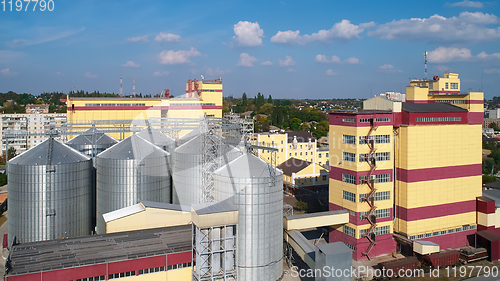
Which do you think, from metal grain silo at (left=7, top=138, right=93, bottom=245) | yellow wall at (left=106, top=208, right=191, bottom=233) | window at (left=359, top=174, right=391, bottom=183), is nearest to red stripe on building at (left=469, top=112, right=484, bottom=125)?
window at (left=359, top=174, right=391, bottom=183)

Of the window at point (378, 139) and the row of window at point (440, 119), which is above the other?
the row of window at point (440, 119)

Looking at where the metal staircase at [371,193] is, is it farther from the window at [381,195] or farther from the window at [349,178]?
the window at [349,178]

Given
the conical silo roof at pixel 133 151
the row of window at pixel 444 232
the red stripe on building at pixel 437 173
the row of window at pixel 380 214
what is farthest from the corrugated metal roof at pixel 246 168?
the row of window at pixel 444 232

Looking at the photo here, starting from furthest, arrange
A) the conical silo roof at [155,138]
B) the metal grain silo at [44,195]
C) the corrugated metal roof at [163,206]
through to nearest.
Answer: the conical silo roof at [155,138], the corrugated metal roof at [163,206], the metal grain silo at [44,195]

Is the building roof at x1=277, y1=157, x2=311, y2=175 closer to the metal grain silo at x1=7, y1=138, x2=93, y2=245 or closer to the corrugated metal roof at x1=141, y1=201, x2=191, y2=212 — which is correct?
the corrugated metal roof at x1=141, y1=201, x2=191, y2=212

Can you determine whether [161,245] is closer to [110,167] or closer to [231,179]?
[231,179]

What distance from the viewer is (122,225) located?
30.0 metres

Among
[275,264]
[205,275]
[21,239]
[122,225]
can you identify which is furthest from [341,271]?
→ [21,239]

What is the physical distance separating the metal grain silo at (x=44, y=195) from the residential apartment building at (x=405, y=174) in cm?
2310

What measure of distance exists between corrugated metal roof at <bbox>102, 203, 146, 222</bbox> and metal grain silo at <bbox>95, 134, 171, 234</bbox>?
149 centimetres

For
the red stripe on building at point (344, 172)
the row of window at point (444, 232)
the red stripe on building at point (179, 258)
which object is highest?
the red stripe on building at point (344, 172)

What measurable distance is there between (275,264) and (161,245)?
8473 mm

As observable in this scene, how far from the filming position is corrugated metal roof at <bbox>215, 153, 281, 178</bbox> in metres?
26.4

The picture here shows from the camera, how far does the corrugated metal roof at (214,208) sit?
24391 mm
